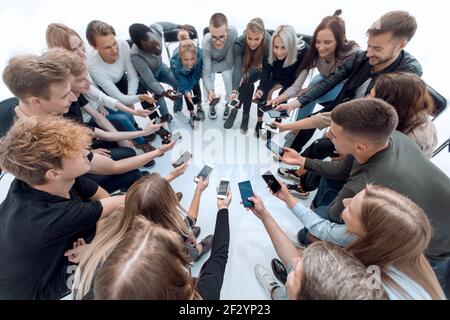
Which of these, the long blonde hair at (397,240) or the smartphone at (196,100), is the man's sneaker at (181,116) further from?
the long blonde hair at (397,240)

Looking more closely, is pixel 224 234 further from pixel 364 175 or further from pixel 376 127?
pixel 376 127

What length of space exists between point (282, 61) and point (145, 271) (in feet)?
7.22

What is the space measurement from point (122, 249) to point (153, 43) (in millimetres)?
1915

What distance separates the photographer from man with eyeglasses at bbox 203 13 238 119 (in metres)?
2.38

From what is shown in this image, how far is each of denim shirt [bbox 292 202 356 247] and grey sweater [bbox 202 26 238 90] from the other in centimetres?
174

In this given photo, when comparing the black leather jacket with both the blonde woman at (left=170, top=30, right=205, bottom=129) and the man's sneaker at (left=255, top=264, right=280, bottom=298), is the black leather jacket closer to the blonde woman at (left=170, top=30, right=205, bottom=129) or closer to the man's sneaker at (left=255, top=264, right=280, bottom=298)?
the blonde woman at (left=170, top=30, right=205, bottom=129)

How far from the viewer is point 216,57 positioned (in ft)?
8.65

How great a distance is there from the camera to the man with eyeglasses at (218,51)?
2.38 meters

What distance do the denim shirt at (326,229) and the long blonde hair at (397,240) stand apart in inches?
10.8

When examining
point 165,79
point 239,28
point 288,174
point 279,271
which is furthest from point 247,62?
point 279,271

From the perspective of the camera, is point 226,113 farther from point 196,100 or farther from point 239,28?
point 239,28

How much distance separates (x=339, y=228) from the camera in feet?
4.37
